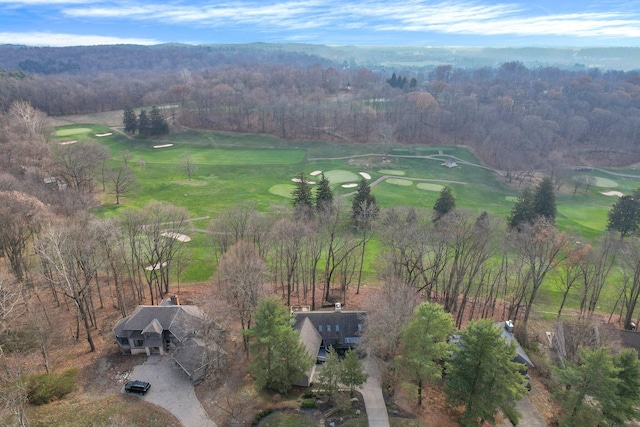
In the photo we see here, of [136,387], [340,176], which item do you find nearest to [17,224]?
[136,387]

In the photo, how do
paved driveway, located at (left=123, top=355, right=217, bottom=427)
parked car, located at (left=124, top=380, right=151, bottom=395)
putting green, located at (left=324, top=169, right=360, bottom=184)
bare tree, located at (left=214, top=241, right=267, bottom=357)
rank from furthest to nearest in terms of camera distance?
putting green, located at (left=324, top=169, right=360, bottom=184) → bare tree, located at (left=214, top=241, right=267, bottom=357) → parked car, located at (left=124, top=380, right=151, bottom=395) → paved driveway, located at (left=123, top=355, right=217, bottom=427)

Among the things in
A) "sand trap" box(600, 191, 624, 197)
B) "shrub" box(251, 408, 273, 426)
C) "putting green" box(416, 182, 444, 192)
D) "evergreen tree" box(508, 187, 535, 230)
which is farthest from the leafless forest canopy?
"shrub" box(251, 408, 273, 426)

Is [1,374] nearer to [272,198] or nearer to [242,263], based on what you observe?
[242,263]

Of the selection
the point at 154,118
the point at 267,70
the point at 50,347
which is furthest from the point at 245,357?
the point at 267,70

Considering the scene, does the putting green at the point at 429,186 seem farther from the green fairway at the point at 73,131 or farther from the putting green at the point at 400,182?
the green fairway at the point at 73,131

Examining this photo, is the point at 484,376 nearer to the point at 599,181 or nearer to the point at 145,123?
the point at 599,181

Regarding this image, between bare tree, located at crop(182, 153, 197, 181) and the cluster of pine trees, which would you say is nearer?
bare tree, located at crop(182, 153, 197, 181)

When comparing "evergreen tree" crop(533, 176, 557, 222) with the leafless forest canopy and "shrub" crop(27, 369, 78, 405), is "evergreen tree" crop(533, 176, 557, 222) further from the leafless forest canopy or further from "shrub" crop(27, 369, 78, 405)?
"shrub" crop(27, 369, 78, 405)

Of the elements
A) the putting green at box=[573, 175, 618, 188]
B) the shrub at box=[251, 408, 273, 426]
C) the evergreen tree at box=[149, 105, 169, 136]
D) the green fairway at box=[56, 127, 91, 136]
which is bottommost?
the shrub at box=[251, 408, 273, 426]
